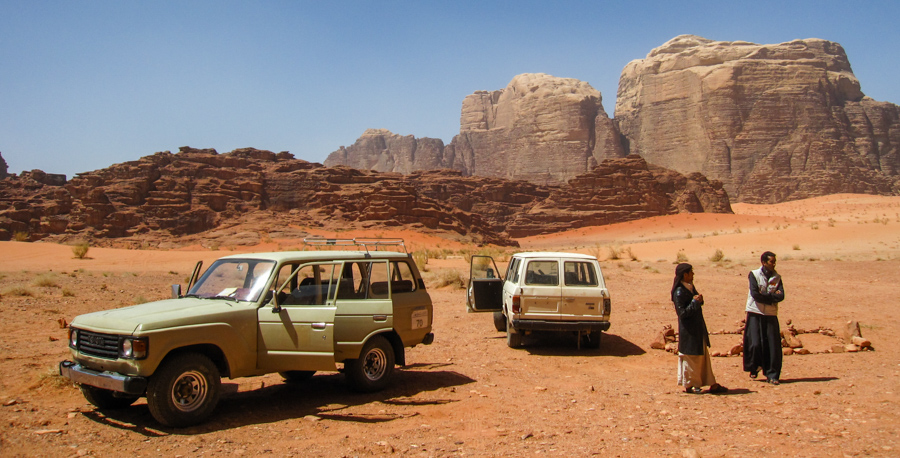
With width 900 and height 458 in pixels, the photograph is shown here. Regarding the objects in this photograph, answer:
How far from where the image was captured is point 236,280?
260 inches

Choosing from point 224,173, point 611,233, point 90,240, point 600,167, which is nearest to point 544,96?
point 600,167

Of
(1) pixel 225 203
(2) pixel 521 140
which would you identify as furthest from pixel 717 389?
(2) pixel 521 140

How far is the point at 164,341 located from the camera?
548 centimetres

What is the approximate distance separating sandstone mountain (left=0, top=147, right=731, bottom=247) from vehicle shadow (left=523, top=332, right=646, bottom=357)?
126 feet

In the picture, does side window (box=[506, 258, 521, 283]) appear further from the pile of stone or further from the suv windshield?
the suv windshield

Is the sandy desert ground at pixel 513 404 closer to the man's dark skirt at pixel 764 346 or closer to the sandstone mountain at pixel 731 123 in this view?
the man's dark skirt at pixel 764 346

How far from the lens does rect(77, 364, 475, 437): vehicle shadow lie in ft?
19.1

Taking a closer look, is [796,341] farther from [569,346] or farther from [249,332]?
[249,332]

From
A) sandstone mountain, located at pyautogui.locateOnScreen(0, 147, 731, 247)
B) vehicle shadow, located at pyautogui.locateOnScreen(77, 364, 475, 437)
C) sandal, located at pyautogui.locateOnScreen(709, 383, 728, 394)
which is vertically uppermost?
sandstone mountain, located at pyautogui.locateOnScreen(0, 147, 731, 247)

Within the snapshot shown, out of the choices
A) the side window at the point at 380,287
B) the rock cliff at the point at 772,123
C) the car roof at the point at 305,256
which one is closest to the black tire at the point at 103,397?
the car roof at the point at 305,256

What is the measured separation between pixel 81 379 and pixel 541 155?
119 meters

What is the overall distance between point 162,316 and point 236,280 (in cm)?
102

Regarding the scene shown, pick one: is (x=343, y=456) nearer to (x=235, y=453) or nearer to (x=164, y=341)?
(x=235, y=453)

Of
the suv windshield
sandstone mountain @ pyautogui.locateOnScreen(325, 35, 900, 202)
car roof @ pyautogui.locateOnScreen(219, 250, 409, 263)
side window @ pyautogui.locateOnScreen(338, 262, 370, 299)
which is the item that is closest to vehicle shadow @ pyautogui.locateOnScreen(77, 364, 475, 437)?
side window @ pyautogui.locateOnScreen(338, 262, 370, 299)
